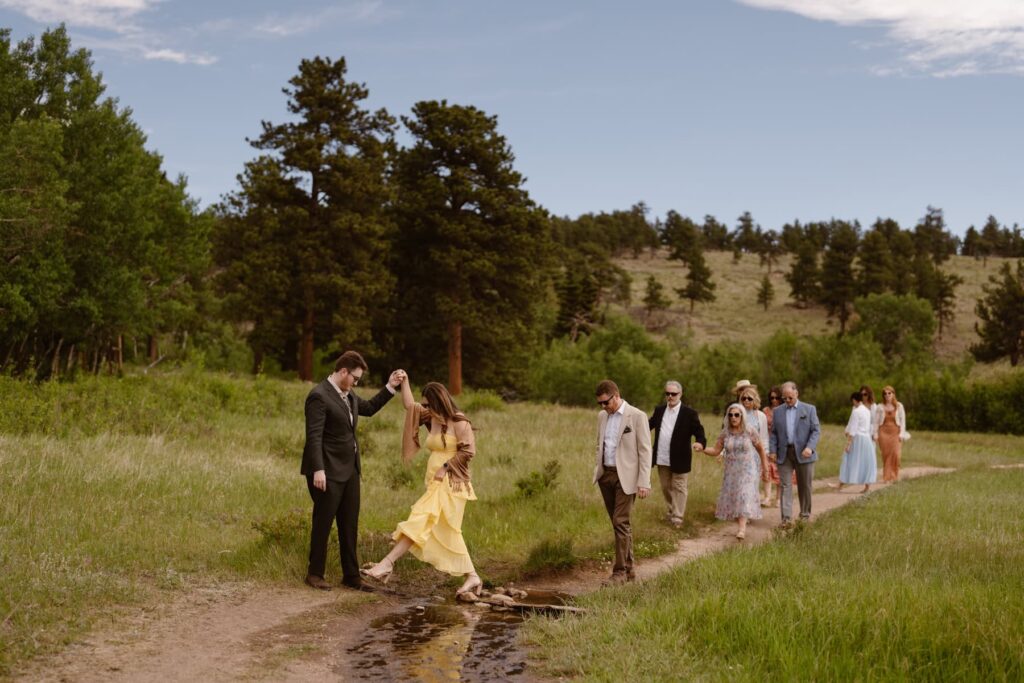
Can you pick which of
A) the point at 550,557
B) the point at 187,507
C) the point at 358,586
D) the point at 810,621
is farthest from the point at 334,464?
the point at 810,621

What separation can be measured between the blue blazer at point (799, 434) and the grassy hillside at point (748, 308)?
257 ft

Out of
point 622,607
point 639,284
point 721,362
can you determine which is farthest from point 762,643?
point 639,284

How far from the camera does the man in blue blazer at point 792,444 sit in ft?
44.0

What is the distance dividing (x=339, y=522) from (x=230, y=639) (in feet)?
7.50

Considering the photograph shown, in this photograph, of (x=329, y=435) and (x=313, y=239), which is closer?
(x=329, y=435)

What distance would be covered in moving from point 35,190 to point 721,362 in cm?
5930

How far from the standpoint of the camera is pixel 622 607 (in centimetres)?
800

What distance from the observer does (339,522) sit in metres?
9.62

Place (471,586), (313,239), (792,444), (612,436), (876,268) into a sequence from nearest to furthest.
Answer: (471,586), (612,436), (792,444), (313,239), (876,268)

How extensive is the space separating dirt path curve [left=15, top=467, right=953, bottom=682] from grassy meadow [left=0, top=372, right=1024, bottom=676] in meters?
0.27

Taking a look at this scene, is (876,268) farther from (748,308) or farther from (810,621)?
(810,621)

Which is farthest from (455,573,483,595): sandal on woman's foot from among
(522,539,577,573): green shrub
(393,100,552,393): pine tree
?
(393,100,552,393): pine tree

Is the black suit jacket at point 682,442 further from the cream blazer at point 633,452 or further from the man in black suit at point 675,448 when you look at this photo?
the cream blazer at point 633,452

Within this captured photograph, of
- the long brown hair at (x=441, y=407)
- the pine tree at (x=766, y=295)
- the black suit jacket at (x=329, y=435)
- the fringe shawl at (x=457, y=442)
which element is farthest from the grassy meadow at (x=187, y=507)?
the pine tree at (x=766, y=295)
